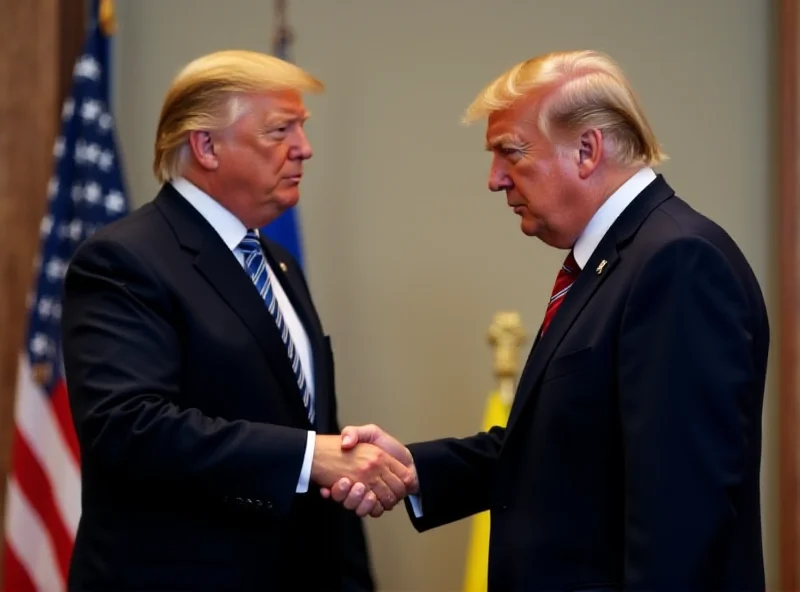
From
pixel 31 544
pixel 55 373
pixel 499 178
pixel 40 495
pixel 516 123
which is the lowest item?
pixel 31 544

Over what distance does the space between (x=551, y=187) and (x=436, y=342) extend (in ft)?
5.80

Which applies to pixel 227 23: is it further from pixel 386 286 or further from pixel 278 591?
pixel 278 591

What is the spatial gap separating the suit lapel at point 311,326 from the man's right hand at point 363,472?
152mm

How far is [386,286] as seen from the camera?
151 inches

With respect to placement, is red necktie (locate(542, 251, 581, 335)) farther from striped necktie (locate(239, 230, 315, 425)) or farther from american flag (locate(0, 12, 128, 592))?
american flag (locate(0, 12, 128, 592))

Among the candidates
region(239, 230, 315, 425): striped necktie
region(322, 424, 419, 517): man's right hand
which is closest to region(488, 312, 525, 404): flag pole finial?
region(322, 424, 419, 517): man's right hand

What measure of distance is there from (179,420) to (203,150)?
2.30 ft

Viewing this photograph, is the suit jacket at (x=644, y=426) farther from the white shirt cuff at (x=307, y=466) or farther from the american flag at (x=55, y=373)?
the american flag at (x=55, y=373)

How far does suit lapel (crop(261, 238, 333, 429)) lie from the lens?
98.8 inches

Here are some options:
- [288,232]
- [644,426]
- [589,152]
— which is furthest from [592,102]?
[288,232]

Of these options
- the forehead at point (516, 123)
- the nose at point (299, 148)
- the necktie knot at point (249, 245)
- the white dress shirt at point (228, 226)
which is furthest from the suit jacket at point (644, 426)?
the nose at point (299, 148)

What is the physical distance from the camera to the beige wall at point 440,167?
12.0 feet

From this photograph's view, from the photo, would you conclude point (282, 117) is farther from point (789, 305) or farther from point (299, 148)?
point (789, 305)

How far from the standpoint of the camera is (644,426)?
1687mm
